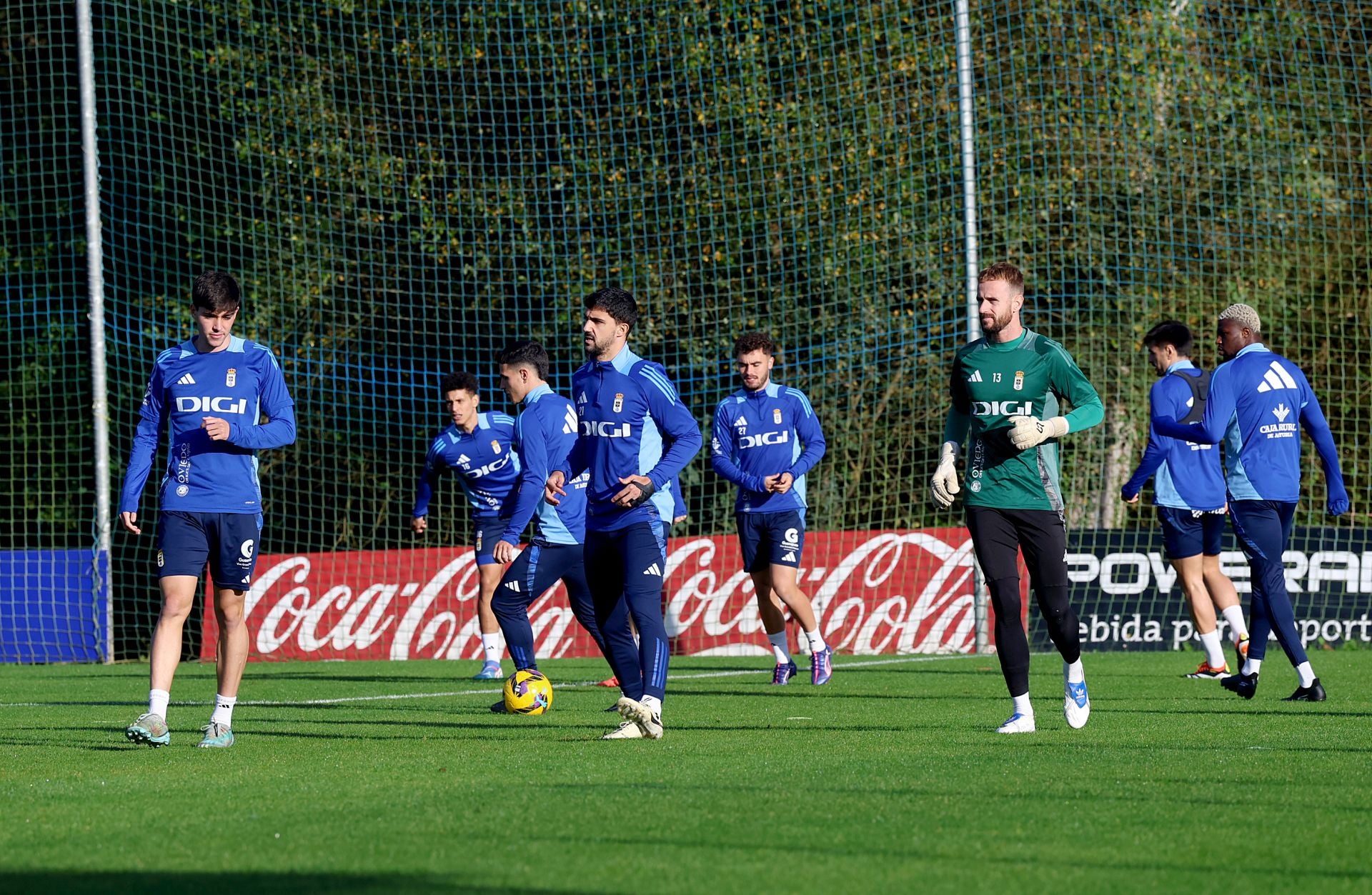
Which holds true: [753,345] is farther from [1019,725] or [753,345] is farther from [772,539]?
[1019,725]

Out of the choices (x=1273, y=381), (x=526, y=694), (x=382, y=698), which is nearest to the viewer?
(x=526, y=694)

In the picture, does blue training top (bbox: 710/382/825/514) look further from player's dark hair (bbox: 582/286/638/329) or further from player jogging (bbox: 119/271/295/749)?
player jogging (bbox: 119/271/295/749)

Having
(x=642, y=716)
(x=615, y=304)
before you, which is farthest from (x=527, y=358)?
(x=642, y=716)

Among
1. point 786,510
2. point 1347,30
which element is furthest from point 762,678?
point 1347,30

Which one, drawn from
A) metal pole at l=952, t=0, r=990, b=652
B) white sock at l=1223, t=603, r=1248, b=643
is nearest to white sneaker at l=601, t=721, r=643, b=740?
white sock at l=1223, t=603, r=1248, b=643

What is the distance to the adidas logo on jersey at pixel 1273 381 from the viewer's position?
9617 mm

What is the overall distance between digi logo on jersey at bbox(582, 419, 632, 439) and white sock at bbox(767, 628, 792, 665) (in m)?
4.30

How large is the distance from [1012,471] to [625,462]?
5.84ft

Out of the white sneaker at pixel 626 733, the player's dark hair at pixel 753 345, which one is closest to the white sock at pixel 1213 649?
the player's dark hair at pixel 753 345

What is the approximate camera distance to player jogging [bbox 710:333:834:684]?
11.9 m

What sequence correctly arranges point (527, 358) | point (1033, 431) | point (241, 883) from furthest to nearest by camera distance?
point (527, 358)
point (1033, 431)
point (241, 883)

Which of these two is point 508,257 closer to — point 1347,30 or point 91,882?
point 1347,30

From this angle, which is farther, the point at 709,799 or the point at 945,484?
the point at 945,484

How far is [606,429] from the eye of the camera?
7.73 meters
